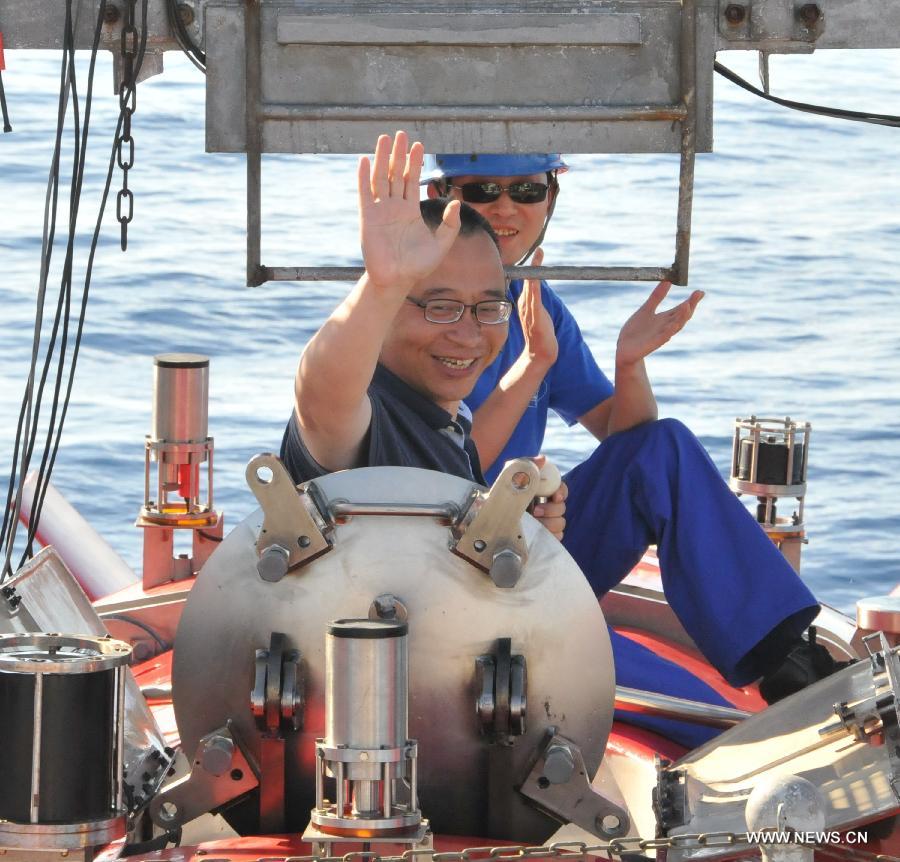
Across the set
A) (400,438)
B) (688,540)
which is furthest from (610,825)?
(688,540)

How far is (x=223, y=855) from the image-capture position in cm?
181

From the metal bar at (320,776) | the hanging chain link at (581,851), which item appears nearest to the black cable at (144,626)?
the hanging chain link at (581,851)

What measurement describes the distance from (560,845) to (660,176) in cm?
1000

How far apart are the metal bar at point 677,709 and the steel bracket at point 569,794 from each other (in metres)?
0.63

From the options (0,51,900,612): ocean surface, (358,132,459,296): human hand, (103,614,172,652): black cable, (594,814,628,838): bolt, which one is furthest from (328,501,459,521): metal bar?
(0,51,900,612): ocean surface

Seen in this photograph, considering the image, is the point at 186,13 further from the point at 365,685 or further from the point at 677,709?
the point at 677,709

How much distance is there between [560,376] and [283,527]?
1497mm

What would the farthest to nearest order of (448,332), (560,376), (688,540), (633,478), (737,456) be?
(737,456) < (560,376) < (633,478) < (688,540) < (448,332)

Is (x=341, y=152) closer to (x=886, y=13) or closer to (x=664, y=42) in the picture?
(x=664, y=42)

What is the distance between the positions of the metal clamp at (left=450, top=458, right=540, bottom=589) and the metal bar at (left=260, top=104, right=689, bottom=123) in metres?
0.48

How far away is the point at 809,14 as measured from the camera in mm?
2117

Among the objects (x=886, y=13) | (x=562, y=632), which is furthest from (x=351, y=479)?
(x=886, y=13)

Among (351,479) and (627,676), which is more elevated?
(351,479)

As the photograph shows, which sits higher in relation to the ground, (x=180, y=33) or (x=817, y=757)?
(x=180, y=33)
